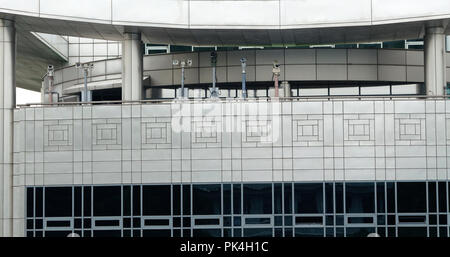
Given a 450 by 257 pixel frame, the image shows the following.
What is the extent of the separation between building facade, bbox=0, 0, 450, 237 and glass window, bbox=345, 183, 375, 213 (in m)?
0.05

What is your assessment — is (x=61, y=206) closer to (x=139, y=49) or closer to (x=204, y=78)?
(x=139, y=49)

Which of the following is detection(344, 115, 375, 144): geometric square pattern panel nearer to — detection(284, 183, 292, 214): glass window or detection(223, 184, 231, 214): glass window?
detection(284, 183, 292, 214): glass window

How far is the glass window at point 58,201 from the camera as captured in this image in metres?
38.8

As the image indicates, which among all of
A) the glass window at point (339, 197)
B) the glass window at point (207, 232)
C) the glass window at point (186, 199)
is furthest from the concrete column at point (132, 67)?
the glass window at point (339, 197)

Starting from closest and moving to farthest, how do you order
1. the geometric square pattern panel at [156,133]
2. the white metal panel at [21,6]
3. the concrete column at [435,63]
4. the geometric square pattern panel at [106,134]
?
the geometric square pattern panel at [156,133], the geometric square pattern panel at [106,134], the white metal panel at [21,6], the concrete column at [435,63]

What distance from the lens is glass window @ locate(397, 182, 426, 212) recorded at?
1486 inches

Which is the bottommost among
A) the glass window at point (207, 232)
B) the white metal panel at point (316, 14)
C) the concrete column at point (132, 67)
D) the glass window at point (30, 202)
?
the glass window at point (207, 232)

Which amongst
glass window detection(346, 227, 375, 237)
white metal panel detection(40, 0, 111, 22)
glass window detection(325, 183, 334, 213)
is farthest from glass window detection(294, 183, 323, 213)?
white metal panel detection(40, 0, 111, 22)

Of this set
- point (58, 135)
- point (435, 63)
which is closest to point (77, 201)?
point (58, 135)

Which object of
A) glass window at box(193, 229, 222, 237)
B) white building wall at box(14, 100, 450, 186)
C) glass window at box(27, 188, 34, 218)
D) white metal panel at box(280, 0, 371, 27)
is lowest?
glass window at box(193, 229, 222, 237)

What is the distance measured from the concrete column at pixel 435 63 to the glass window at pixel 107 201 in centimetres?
1796

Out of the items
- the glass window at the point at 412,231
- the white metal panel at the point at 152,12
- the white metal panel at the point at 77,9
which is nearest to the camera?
the glass window at the point at 412,231

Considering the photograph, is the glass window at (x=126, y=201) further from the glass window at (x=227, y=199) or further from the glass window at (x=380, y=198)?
the glass window at (x=380, y=198)
